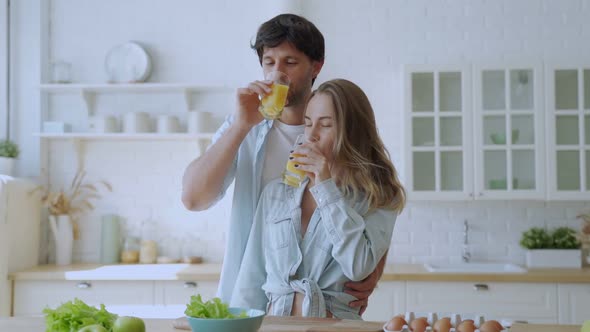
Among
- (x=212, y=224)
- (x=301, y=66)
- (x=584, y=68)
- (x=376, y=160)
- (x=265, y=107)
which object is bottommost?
(x=212, y=224)

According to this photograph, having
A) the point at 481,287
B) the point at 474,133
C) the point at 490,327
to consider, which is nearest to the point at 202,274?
the point at 481,287

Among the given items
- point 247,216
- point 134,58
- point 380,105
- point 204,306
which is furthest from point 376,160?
point 134,58

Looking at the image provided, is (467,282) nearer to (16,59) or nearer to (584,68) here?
(584,68)

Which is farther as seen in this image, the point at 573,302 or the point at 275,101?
the point at 573,302

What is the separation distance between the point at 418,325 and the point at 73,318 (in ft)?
2.52

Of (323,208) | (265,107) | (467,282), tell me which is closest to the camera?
(323,208)

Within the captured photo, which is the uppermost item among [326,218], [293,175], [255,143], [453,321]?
[255,143]

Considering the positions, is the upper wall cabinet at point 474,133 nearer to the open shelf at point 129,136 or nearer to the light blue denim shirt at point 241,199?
the open shelf at point 129,136

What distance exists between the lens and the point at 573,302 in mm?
3824

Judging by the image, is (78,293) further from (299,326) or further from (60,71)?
(299,326)

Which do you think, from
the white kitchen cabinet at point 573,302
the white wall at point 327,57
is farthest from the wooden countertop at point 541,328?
the white wall at point 327,57

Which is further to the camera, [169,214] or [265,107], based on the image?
[169,214]

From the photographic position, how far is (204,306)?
1450mm

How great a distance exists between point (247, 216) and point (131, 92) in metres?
2.78
